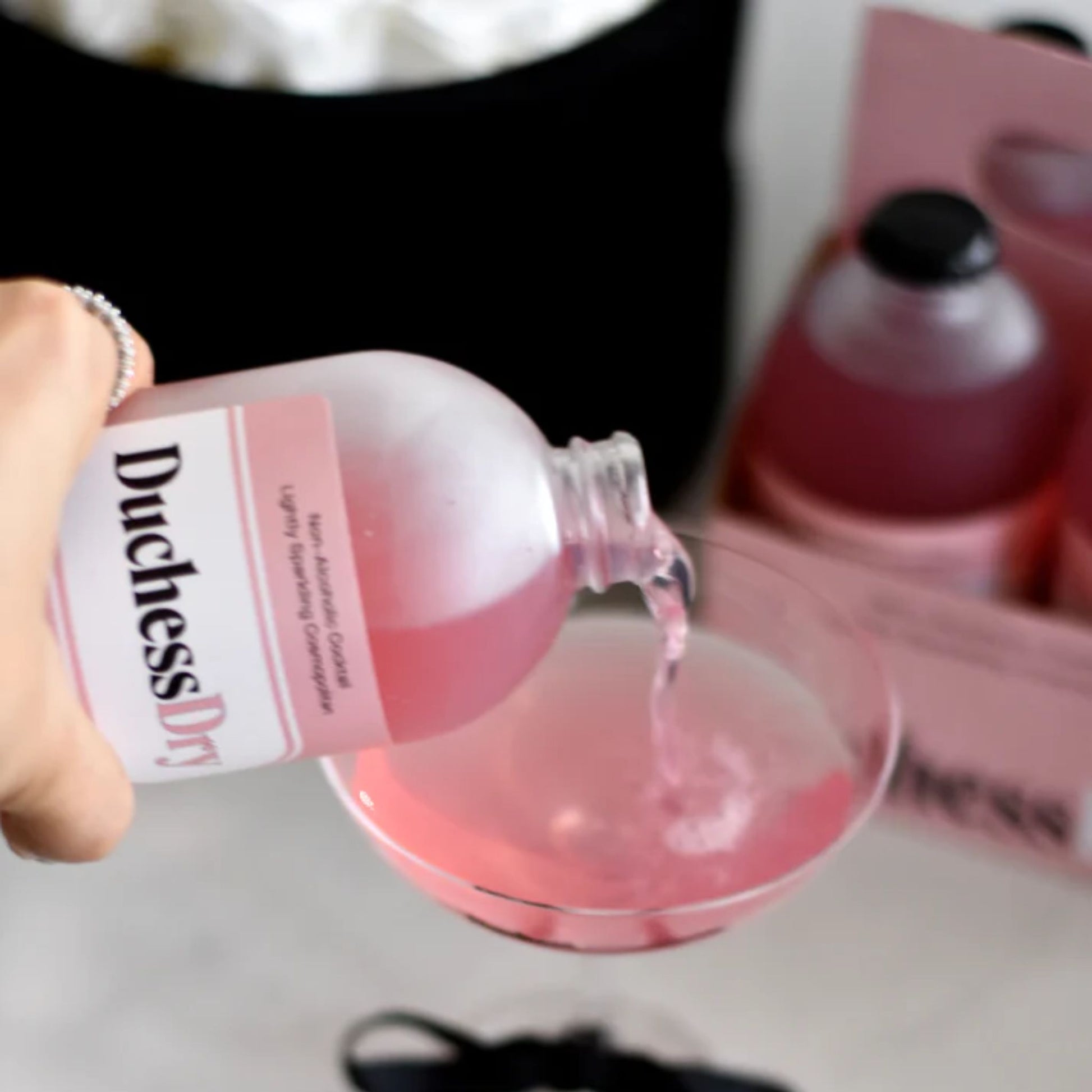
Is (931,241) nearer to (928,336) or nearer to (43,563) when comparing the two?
(928,336)

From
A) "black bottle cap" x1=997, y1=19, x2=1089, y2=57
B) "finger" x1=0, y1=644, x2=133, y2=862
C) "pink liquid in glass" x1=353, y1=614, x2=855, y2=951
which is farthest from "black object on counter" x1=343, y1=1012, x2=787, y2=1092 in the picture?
"black bottle cap" x1=997, y1=19, x2=1089, y2=57

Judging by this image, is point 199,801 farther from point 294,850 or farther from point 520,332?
point 520,332

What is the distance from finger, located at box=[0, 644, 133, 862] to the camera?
378 mm

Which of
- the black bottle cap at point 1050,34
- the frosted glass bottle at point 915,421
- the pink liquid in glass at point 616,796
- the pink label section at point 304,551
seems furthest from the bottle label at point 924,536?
the pink label section at point 304,551

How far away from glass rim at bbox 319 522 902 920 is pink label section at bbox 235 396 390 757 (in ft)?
0.27

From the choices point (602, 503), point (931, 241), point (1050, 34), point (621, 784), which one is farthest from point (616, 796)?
point (1050, 34)

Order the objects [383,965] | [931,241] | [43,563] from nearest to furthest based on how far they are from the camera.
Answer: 1. [43,563]
2. [931,241]
3. [383,965]

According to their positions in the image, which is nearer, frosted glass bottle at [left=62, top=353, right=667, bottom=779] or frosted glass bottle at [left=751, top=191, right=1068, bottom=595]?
frosted glass bottle at [left=62, top=353, right=667, bottom=779]

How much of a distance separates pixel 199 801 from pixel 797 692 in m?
0.35

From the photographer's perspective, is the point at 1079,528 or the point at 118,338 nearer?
the point at 118,338

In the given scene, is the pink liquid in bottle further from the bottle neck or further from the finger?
the finger

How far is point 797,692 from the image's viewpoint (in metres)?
0.63

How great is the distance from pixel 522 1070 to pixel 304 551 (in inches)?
15.6

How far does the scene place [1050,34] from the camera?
0.73 m
